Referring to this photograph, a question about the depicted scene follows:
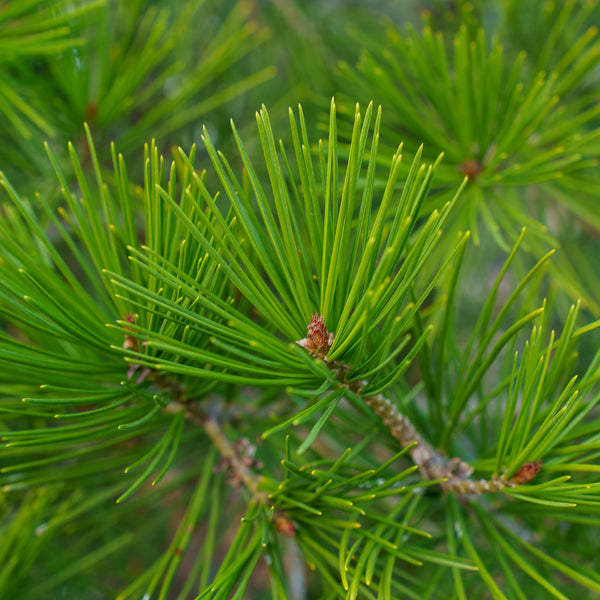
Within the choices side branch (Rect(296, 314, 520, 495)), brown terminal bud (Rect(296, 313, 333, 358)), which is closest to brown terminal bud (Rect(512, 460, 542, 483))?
side branch (Rect(296, 314, 520, 495))

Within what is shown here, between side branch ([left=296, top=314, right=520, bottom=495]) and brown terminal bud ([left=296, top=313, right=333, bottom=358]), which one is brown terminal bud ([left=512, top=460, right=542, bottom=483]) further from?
brown terminal bud ([left=296, top=313, right=333, bottom=358])

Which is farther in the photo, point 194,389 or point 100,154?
point 100,154

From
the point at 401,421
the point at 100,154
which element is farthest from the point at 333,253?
the point at 100,154

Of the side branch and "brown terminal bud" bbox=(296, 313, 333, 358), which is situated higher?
"brown terminal bud" bbox=(296, 313, 333, 358)

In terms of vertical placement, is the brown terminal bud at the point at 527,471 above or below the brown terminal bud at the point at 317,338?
below

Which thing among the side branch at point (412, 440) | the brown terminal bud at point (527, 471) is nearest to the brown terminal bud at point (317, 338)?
the side branch at point (412, 440)

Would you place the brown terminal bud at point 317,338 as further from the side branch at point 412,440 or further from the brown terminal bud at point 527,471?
the brown terminal bud at point 527,471

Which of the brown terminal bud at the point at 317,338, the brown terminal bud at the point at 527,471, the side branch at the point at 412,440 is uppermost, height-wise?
the brown terminal bud at the point at 317,338

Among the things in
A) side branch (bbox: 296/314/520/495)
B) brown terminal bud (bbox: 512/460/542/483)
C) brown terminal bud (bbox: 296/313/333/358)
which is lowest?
brown terminal bud (bbox: 512/460/542/483)

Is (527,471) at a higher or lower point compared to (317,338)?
lower

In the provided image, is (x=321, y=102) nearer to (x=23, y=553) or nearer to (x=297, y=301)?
(x=297, y=301)

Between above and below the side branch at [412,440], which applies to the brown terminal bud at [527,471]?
below
